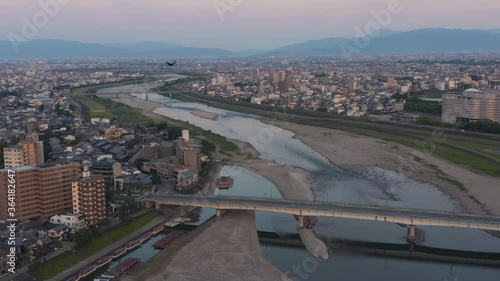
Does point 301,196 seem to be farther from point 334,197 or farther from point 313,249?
point 313,249

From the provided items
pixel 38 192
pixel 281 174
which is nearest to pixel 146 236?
pixel 38 192

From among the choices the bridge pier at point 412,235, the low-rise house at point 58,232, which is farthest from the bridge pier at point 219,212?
the bridge pier at point 412,235

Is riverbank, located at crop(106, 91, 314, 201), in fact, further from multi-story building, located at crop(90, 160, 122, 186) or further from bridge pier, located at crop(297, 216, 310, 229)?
multi-story building, located at crop(90, 160, 122, 186)

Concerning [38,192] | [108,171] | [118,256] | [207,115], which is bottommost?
→ [118,256]

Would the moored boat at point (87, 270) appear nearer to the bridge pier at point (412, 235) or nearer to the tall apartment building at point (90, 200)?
the tall apartment building at point (90, 200)

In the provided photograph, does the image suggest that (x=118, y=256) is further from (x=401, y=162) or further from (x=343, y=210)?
(x=401, y=162)

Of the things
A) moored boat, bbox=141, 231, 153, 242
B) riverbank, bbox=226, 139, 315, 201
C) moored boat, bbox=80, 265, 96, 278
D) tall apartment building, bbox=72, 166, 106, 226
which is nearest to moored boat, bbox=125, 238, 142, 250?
moored boat, bbox=141, 231, 153, 242
